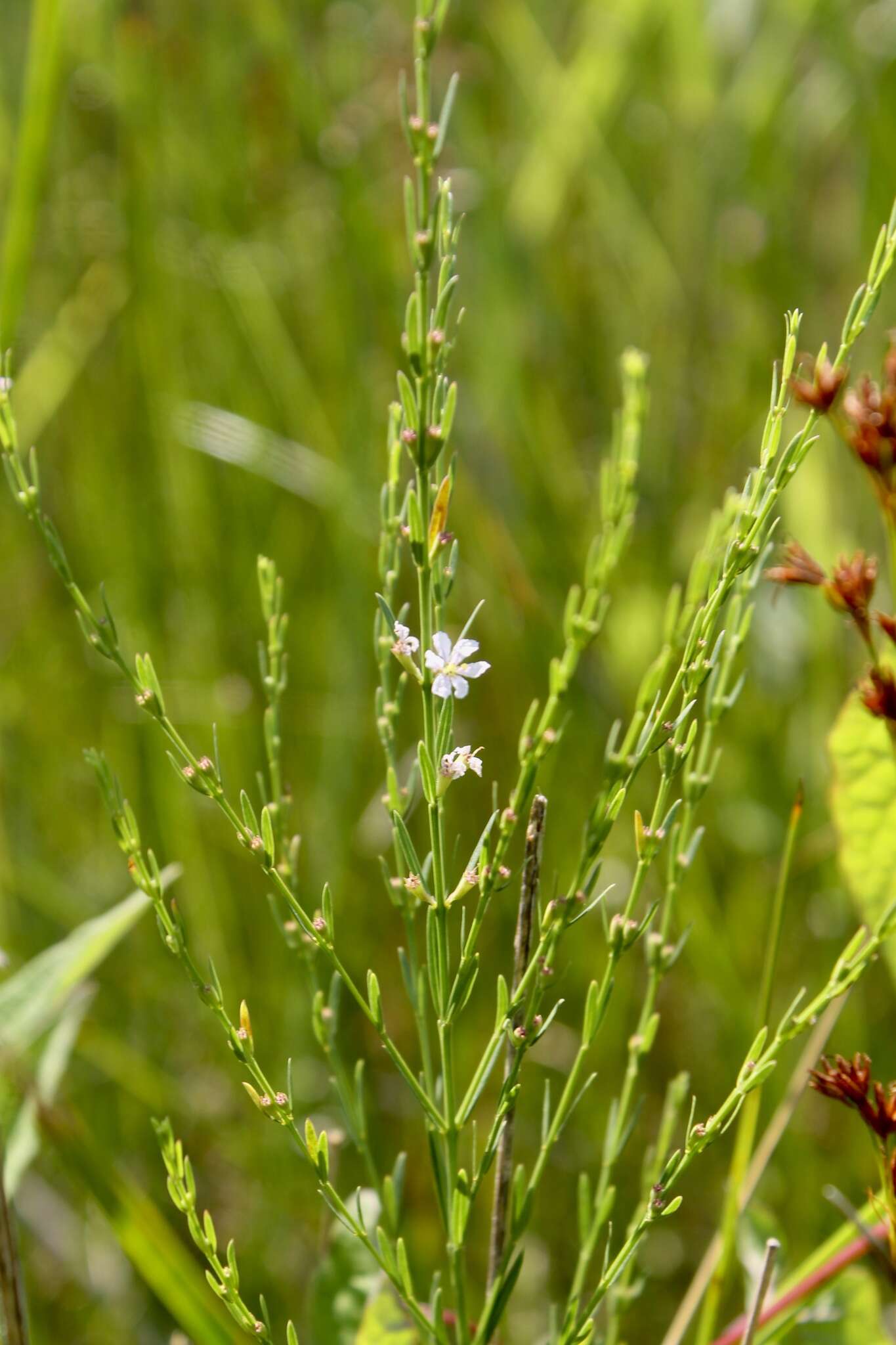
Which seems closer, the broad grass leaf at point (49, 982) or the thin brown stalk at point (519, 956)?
the thin brown stalk at point (519, 956)

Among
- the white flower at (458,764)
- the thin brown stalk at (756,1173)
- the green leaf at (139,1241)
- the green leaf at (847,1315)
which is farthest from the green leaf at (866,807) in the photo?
the green leaf at (139,1241)

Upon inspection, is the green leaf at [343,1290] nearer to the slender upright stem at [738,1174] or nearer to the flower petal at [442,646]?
the slender upright stem at [738,1174]

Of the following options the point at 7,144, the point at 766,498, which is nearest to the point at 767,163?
the point at 7,144

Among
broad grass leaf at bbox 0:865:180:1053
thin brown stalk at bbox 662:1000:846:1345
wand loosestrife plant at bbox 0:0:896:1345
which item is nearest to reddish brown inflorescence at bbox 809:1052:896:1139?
wand loosestrife plant at bbox 0:0:896:1345

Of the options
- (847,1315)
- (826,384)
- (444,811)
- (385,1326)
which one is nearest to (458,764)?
(444,811)

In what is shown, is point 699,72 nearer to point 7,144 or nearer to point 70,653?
point 7,144

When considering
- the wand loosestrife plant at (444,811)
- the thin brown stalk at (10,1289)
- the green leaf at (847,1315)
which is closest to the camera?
the wand loosestrife plant at (444,811)

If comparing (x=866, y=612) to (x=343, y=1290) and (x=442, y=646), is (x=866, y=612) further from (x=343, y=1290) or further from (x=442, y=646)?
(x=343, y=1290)
